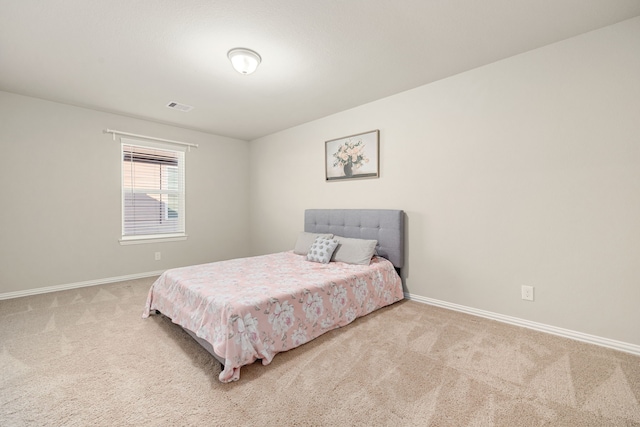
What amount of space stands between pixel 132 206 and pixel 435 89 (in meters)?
4.35

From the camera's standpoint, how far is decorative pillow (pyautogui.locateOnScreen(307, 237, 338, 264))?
3190 mm

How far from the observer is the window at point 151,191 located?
163 inches

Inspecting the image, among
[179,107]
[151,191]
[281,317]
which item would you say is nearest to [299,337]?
[281,317]

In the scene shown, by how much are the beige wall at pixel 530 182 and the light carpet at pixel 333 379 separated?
39 cm

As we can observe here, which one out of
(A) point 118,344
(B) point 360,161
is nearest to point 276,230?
(B) point 360,161

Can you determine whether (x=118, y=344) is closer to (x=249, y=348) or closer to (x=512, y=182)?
(x=249, y=348)

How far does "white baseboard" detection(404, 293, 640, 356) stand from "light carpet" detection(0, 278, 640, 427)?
0.24ft

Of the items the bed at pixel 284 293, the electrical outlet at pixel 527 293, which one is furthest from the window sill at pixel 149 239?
the electrical outlet at pixel 527 293

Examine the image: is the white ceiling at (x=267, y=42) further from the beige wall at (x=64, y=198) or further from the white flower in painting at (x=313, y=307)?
the white flower in painting at (x=313, y=307)

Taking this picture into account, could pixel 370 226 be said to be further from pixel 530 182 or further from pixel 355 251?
pixel 530 182

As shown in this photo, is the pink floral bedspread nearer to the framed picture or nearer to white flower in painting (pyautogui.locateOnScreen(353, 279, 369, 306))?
white flower in painting (pyautogui.locateOnScreen(353, 279, 369, 306))

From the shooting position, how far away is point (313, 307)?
2281mm

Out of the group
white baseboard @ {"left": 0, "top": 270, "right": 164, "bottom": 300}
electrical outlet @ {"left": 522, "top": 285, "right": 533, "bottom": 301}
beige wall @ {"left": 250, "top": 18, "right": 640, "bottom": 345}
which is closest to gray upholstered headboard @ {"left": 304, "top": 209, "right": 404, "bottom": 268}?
beige wall @ {"left": 250, "top": 18, "right": 640, "bottom": 345}

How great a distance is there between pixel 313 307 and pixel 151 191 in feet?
11.4
